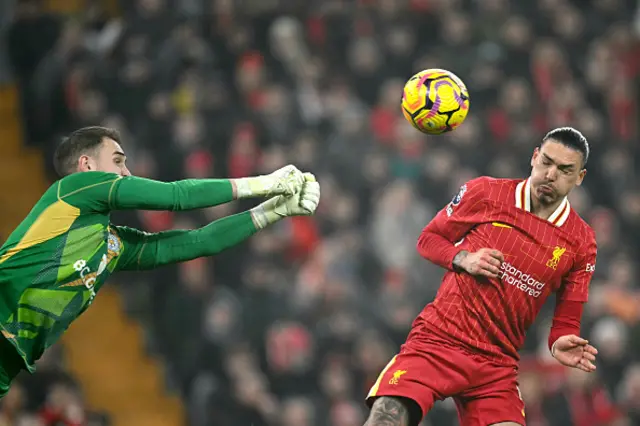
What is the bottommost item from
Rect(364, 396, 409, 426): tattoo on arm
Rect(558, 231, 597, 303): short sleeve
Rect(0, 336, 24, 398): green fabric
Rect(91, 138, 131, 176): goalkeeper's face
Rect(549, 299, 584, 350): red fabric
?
Result: Rect(364, 396, 409, 426): tattoo on arm

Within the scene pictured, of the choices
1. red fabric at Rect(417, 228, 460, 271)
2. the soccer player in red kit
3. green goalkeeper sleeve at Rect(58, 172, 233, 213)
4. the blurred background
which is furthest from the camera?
the blurred background

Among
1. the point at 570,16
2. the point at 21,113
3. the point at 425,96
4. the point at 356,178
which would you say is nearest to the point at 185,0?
the point at 21,113

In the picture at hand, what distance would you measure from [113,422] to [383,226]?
11.0ft

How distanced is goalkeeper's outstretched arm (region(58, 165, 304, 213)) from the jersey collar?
1.34 metres

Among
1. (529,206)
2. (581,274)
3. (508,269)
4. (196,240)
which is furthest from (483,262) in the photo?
(196,240)

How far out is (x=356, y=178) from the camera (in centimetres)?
1168

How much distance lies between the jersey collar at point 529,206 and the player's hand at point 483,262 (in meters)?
0.35

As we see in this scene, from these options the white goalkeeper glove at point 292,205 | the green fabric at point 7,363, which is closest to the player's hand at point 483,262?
the white goalkeeper glove at point 292,205

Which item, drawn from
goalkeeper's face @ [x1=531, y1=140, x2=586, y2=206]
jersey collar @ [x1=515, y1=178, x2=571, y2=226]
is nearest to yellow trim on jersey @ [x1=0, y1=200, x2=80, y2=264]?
jersey collar @ [x1=515, y1=178, x2=571, y2=226]

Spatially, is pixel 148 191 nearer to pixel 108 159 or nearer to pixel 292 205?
pixel 108 159

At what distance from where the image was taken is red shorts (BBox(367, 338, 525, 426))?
5875 mm

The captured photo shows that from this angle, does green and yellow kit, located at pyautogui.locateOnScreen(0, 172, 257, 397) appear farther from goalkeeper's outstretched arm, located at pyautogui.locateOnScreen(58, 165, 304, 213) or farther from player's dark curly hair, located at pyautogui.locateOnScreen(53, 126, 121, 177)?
player's dark curly hair, located at pyautogui.locateOnScreen(53, 126, 121, 177)

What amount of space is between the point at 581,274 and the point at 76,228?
2.76m

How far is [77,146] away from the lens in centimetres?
Result: 595
